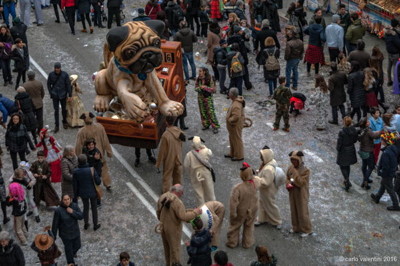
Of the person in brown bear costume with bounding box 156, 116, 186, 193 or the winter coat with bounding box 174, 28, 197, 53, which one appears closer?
the person in brown bear costume with bounding box 156, 116, 186, 193

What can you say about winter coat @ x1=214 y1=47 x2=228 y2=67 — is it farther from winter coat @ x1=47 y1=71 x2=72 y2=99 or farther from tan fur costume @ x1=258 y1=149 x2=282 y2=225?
tan fur costume @ x1=258 y1=149 x2=282 y2=225

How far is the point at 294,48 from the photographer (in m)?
18.9

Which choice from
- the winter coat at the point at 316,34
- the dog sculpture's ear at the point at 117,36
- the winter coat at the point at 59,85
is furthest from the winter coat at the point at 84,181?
the winter coat at the point at 316,34

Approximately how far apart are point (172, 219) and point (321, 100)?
668 cm

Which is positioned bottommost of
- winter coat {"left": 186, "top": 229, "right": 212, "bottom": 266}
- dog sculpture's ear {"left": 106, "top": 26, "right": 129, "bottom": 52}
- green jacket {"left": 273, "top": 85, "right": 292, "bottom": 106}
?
winter coat {"left": 186, "top": 229, "right": 212, "bottom": 266}

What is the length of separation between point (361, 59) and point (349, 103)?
46.5 inches

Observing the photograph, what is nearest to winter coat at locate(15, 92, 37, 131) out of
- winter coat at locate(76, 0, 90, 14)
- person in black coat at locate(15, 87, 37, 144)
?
person in black coat at locate(15, 87, 37, 144)

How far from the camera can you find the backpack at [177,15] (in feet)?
72.2

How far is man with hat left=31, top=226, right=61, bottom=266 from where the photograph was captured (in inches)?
449

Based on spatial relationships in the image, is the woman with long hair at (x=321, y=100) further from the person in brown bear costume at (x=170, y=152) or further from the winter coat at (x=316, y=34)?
the person in brown bear costume at (x=170, y=152)

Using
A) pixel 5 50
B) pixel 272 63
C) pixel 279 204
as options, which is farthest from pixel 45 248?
pixel 5 50

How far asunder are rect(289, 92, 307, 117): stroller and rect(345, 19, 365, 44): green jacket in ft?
10.2

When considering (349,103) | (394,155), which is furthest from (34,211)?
(349,103)

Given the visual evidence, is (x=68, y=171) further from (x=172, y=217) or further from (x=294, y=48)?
(x=294, y=48)
